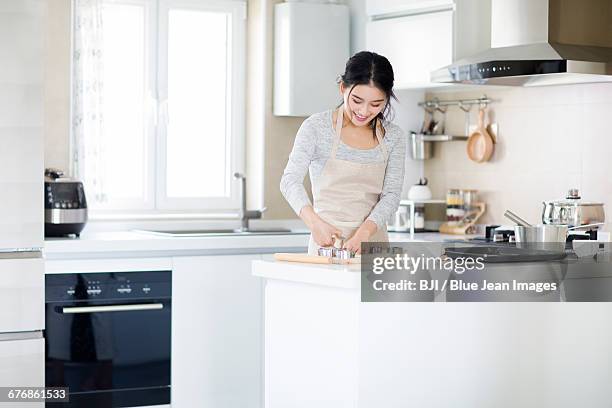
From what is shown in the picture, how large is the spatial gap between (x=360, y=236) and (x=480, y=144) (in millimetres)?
1893

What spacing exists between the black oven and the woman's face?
1.42 m

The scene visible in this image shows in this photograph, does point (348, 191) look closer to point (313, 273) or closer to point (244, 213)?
point (313, 273)

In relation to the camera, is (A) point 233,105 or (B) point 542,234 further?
(A) point 233,105

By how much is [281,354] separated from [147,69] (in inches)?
91.0

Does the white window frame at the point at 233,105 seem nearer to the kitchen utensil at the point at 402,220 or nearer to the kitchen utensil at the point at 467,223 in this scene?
the kitchen utensil at the point at 402,220

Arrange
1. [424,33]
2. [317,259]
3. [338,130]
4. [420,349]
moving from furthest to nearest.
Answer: [424,33] → [338,130] → [317,259] → [420,349]

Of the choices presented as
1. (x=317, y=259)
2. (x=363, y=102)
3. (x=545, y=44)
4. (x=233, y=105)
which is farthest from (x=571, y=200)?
(x=233, y=105)

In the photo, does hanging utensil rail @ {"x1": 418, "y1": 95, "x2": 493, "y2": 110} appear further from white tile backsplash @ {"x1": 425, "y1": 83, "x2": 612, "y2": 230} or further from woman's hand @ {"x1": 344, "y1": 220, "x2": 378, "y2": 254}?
woman's hand @ {"x1": 344, "y1": 220, "x2": 378, "y2": 254}

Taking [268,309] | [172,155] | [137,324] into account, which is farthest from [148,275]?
[268,309]

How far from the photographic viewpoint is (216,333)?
4473 mm

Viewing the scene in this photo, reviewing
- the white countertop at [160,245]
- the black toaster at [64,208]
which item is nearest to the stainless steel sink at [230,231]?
the white countertop at [160,245]

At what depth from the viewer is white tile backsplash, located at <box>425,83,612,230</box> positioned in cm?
444

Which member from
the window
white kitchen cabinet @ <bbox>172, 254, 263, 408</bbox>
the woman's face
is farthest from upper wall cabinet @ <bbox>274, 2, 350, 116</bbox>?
the woman's face

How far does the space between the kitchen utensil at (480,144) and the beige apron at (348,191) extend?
5.04 feet
